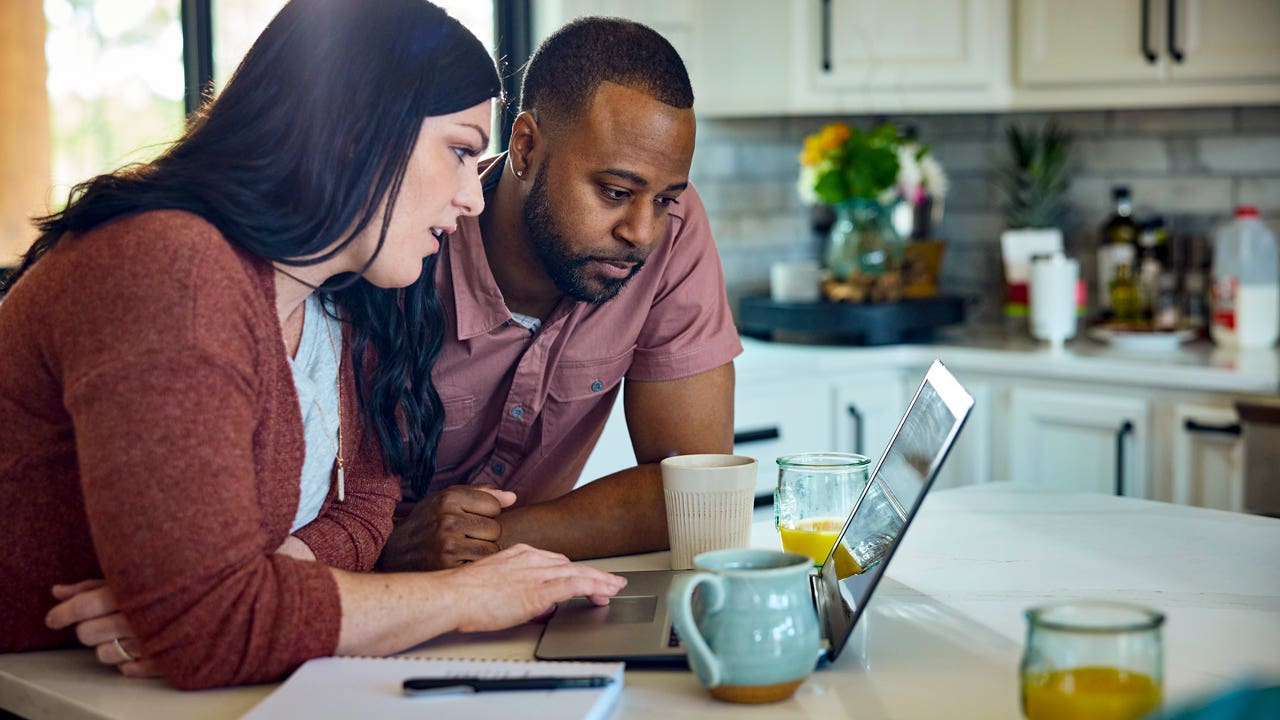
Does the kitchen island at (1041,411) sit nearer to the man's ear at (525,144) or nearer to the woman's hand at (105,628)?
the man's ear at (525,144)

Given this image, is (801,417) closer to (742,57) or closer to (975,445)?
(975,445)

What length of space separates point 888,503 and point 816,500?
170mm

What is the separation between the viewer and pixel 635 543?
1.51 m

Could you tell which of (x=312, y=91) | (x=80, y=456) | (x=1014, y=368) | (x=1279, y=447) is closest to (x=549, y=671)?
(x=80, y=456)

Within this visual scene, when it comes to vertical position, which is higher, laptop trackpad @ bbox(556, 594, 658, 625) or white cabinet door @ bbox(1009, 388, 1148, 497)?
laptop trackpad @ bbox(556, 594, 658, 625)

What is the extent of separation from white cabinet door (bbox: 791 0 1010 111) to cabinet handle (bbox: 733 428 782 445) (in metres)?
0.91

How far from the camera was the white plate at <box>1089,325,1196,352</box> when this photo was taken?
313 cm

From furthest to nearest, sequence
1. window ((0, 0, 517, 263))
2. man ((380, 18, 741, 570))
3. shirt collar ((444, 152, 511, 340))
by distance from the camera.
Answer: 1. window ((0, 0, 517, 263))
2. shirt collar ((444, 152, 511, 340))
3. man ((380, 18, 741, 570))

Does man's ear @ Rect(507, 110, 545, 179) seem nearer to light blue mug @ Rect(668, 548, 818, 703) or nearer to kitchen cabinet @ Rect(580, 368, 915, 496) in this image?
light blue mug @ Rect(668, 548, 818, 703)

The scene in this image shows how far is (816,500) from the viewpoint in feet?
4.48

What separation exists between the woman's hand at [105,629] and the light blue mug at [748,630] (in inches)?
18.0

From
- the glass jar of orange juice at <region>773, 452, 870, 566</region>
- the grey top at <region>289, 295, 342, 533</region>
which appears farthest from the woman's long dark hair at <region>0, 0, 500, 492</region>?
the glass jar of orange juice at <region>773, 452, 870, 566</region>

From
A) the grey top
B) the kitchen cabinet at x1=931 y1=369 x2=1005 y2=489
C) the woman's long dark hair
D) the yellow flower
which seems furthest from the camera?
the yellow flower

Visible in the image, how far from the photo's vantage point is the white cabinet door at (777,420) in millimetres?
3002
